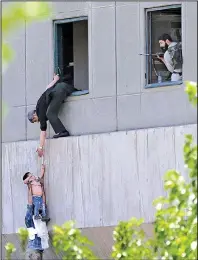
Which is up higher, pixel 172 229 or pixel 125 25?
pixel 125 25

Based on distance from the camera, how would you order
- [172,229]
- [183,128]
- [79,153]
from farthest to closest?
[79,153], [183,128], [172,229]

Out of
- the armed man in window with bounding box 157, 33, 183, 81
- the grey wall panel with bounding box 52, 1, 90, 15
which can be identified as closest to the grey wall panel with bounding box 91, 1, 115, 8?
the grey wall panel with bounding box 52, 1, 90, 15

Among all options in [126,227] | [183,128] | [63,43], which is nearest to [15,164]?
[63,43]

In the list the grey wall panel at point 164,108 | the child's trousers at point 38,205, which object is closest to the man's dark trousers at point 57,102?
the child's trousers at point 38,205

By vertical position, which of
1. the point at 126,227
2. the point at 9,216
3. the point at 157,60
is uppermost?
the point at 157,60

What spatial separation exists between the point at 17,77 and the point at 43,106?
107 cm

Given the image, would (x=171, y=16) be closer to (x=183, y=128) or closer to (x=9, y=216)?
(x=183, y=128)

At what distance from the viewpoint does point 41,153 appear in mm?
22453

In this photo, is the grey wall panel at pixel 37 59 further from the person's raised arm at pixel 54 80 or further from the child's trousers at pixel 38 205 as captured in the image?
the child's trousers at pixel 38 205

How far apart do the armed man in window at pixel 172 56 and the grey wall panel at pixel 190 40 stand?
21 cm

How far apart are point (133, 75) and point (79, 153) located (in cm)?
182

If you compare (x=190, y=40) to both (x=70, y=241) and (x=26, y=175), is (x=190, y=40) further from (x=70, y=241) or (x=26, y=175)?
(x=70, y=241)

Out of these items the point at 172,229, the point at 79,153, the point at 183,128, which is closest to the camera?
the point at 172,229

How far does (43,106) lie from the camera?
2245 centimetres
